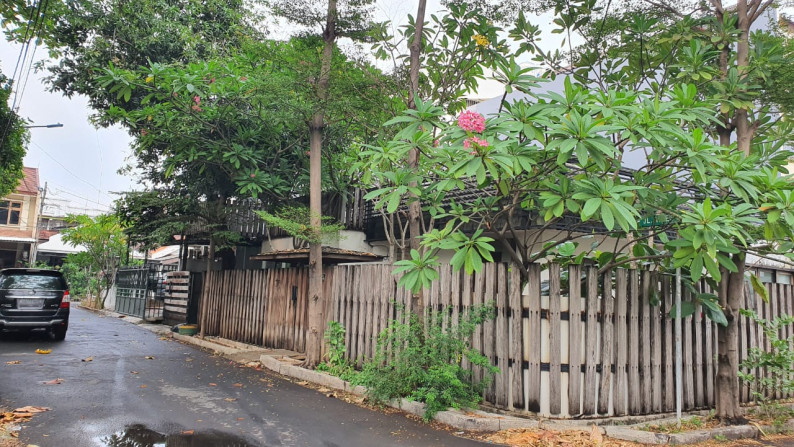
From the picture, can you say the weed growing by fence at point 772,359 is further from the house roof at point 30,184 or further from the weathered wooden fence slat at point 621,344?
the house roof at point 30,184

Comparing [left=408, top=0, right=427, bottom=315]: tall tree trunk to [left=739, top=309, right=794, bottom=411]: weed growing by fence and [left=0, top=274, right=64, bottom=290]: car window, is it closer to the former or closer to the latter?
[left=739, top=309, right=794, bottom=411]: weed growing by fence

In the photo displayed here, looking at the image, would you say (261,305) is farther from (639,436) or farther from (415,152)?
(639,436)

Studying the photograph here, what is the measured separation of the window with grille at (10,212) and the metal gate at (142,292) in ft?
57.1

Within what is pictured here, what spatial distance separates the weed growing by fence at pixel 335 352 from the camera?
8.98 meters

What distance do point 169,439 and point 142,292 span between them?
1801cm

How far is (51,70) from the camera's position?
1426 centimetres

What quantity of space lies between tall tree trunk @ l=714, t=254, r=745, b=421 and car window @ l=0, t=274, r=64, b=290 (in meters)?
14.3

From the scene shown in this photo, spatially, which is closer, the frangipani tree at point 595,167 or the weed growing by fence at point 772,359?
the frangipani tree at point 595,167

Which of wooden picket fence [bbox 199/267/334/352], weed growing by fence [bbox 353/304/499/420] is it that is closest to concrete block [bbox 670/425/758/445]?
weed growing by fence [bbox 353/304/499/420]

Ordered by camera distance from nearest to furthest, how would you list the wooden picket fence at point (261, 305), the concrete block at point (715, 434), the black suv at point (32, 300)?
the concrete block at point (715, 434)
the wooden picket fence at point (261, 305)
the black suv at point (32, 300)

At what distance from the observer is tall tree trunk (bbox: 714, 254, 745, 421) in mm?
6551

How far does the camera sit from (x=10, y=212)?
3603 centimetres

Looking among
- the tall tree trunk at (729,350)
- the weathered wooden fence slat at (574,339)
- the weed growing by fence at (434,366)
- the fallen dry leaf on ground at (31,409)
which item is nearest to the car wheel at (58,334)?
the fallen dry leaf on ground at (31,409)

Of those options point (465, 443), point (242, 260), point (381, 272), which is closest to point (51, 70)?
point (242, 260)
